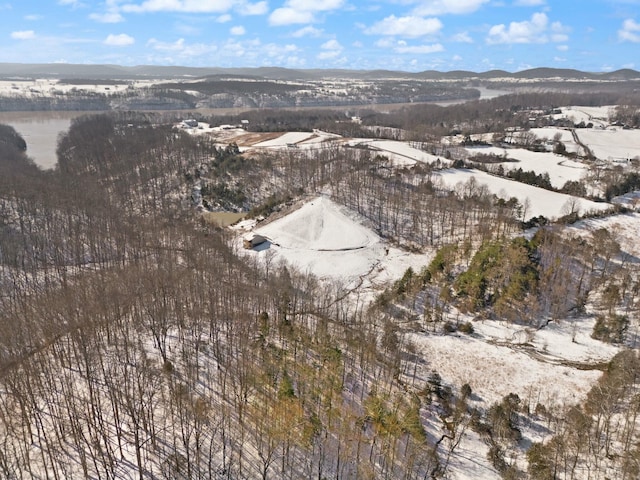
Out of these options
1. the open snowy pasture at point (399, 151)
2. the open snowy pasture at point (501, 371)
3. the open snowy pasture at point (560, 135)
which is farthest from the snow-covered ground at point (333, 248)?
the open snowy pasture at point (560, 135)

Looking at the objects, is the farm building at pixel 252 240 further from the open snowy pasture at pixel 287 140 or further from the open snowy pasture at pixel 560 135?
the open snowy pasture at pixel 560 135

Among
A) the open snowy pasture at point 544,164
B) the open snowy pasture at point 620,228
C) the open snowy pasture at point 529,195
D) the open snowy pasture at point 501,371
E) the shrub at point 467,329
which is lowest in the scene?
the open snowy pasture at point 501,371

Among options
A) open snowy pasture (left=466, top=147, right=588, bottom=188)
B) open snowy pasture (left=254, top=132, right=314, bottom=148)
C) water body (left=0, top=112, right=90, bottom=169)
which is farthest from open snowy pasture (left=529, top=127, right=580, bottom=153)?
water body (left=0, top=112, right=90, bottom=169)

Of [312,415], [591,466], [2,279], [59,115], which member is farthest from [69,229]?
[59,115]

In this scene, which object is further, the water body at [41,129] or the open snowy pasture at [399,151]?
the water body at [41,129]

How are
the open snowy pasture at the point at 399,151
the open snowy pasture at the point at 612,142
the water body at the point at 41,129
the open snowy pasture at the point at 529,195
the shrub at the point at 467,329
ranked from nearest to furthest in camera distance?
the shrub at the point at 467,329, the open snowy pasture at the point at 529,195, the open snowy pasture at the point at 399,151, the open snowy pasture at the point at 612,142, the water body at the point at 41,129

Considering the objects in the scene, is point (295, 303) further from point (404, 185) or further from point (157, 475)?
point (404, 185)

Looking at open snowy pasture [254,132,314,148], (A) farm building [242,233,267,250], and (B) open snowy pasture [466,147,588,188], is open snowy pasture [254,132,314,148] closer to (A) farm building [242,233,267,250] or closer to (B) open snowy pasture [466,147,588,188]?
(B) open snowy pasture [466,147,588,188]
